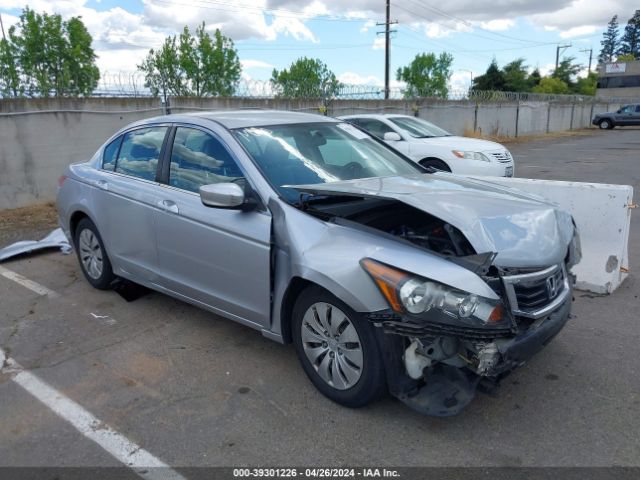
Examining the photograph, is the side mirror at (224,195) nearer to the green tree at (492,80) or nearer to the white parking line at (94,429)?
the white parking line at (94,429)

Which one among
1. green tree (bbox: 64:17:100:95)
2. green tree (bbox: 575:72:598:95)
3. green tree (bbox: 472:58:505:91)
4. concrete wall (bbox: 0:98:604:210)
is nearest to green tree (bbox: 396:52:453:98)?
green tree (bbox: 472:58:505:91)

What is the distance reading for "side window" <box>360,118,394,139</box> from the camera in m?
10.9

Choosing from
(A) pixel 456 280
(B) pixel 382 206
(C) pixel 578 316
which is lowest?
(C) pixel 578 316

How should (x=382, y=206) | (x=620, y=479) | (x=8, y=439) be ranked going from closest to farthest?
(x=620, y=479), (x=8, y=439), (x=382, y=206)

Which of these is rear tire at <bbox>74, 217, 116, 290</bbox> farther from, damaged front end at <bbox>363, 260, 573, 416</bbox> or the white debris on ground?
damaged front end at <bbox>363, 260, 573, 416</bbox>

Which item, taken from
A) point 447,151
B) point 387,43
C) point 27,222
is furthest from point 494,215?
point 387,43

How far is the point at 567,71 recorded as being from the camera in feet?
263

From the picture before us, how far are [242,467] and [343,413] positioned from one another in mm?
685

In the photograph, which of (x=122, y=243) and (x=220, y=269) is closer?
(x=220, y=269)

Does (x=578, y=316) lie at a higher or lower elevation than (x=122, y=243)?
lower

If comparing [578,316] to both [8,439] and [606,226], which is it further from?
[8,439]

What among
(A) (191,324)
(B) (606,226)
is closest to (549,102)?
(B) (606,226)

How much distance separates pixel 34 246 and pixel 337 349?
514 centimetres

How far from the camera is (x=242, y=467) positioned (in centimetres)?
273
